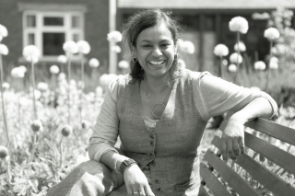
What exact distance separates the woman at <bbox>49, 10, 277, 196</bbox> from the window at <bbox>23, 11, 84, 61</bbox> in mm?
11819

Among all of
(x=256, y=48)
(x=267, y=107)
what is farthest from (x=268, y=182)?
(x=256, y=48)

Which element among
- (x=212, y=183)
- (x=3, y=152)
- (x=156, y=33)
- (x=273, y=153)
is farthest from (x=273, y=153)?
(x=3, y=152)

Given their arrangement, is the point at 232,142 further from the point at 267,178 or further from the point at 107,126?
the point at 107,126

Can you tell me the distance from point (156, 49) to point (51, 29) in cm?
1213

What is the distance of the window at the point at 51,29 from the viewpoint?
13805 mm

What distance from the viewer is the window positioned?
45.3 feet

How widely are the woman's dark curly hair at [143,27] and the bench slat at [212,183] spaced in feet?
1.79

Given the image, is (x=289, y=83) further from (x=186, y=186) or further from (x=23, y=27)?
(x=23, y=27)

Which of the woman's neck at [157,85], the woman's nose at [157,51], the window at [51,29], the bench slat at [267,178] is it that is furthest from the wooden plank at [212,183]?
the window at [51,29]

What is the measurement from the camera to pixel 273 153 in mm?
1726

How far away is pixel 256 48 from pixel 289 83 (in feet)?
34.3

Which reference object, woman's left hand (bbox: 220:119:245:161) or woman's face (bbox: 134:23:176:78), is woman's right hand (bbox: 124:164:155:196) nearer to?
woman's left hand (bbox: 220:119:245:161)

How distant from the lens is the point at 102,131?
2.26 meters

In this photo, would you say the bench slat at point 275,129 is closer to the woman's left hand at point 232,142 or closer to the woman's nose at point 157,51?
the woman's left hand at point 232,142
